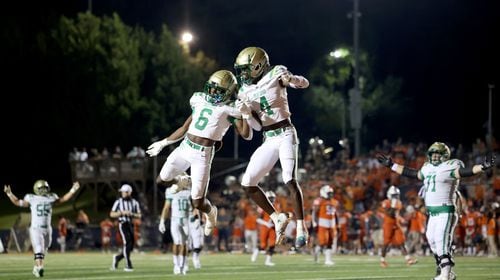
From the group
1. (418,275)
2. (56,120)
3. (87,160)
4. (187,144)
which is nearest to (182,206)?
(418,275)

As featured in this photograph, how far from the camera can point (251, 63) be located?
14.4 metres

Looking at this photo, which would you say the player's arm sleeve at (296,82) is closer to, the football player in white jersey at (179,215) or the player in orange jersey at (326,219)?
the football player in white jersey at (179,215)

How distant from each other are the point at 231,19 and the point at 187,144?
48.2 m

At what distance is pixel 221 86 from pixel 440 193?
4.43 metres

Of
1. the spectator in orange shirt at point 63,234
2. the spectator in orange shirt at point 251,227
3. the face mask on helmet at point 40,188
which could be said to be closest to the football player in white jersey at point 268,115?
the face mask on helmet at point 40,188

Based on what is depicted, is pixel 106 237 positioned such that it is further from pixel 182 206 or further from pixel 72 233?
pixel 182 206

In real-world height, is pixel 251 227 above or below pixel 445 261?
above

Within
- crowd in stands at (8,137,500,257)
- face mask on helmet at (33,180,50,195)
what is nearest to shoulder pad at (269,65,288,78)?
face mask on helmet at (33,180,50,195)

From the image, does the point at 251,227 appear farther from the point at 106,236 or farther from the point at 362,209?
the point at 106,236

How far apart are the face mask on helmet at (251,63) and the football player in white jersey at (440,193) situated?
12.0 ft

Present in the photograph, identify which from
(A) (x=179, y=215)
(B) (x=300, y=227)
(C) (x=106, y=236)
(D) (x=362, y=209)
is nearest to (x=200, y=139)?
(B) (x=300, y=227)

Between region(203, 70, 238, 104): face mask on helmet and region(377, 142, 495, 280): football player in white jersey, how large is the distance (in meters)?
3.40

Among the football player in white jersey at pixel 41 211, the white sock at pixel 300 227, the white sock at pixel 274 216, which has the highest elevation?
the football player in white jersey at pixel 41 211

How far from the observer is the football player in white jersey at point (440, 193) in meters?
17.3
